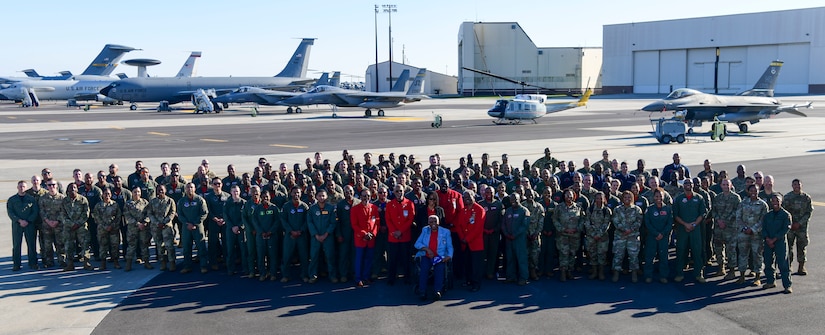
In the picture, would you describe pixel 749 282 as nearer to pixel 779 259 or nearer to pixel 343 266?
pixel 779 259

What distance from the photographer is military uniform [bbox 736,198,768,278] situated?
1036cm

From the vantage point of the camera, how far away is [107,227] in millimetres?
11602

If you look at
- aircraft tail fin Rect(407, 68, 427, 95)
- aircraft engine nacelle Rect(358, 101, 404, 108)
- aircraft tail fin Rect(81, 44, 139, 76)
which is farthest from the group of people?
aircraft tail fin Rect(81, 44, 139, 76)

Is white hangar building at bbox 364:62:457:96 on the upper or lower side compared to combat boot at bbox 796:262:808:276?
upper

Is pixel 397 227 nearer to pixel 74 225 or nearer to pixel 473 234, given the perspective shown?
pixel 473 234

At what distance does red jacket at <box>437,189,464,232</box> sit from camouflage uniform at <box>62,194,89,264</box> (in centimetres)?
572

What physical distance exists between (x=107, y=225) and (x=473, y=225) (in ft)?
19.2

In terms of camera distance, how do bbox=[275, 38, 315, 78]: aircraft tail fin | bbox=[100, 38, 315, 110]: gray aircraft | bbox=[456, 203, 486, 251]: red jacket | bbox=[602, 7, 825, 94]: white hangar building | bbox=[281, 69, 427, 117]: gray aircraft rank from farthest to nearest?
bbox=[602, 7, 825, 94]: white hangar building, bbox=[275, 38, 315, 78]: aircraft tail fin, bbox=[100, 38, 315, 110]: gray aircraft, bbox=[281, 69, 427, 117]: gray aircraft, bbox=[456, 203, 486, 251]: red jacket

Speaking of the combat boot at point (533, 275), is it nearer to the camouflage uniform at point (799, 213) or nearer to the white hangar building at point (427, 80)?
the camouflage uniform at point (799, 213)

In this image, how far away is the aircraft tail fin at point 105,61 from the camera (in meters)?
94.9

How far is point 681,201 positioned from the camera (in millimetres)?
10812

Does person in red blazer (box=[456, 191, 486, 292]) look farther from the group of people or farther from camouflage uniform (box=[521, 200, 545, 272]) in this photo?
camouflage uniform (box=[521, 200, 545, 272])

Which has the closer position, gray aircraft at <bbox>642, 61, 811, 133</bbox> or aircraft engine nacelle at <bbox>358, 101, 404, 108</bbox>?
gray aircraft at <bbox>642, 61, 811, 133</bbox>

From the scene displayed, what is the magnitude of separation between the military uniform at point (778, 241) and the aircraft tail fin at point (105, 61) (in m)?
95.6
